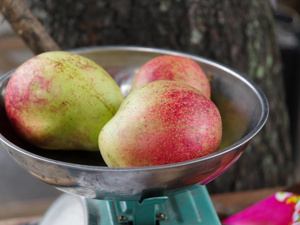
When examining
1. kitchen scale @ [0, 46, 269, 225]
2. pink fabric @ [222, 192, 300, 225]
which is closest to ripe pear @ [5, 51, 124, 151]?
kitchen scale @ [0, 46, 269, 225]

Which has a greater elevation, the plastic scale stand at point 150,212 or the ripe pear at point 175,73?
the ripe pear at point 175,73

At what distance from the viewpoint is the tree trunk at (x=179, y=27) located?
3.47 feet

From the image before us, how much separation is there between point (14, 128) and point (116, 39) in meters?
0.55

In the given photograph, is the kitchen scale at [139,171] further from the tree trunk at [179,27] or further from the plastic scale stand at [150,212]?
the tree trunk at [179,27]

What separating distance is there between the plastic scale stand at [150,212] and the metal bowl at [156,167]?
2.5 inches

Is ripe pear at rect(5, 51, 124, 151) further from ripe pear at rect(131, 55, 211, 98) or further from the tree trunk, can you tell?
the tree trunk

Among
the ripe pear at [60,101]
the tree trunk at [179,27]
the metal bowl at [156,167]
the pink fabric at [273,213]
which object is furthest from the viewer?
the tree trunk at [179,27]

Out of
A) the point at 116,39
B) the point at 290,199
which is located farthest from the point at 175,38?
the point at 290,199

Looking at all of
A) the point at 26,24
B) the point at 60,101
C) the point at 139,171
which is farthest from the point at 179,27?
the point at 139,171

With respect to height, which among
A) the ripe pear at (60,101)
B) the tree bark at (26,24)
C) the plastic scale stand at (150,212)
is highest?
the tree bark at (26,24)

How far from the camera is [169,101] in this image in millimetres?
514

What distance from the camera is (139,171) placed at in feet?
1.44

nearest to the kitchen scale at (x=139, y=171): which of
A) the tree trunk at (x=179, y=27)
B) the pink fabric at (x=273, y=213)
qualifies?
the pink fabric at (x=273, y=213)

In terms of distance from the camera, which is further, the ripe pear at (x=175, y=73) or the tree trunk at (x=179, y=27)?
the tree trunk at (x=179, y=27)
